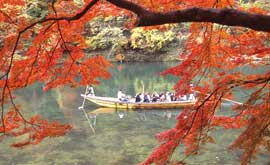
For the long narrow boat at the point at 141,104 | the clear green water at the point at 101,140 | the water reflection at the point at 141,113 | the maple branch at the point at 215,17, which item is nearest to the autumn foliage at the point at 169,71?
the maple branch at the point at 215,17

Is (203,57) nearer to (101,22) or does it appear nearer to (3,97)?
(3,97)

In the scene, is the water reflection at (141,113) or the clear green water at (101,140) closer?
the clear green water at (101,140)

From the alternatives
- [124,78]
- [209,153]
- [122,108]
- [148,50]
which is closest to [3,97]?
[209,153]

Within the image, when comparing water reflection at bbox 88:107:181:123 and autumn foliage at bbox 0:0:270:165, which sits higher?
autumn foliage at bbox 0:0:270:165

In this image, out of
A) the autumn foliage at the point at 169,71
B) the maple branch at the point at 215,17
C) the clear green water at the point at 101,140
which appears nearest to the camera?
the maple branch at the point at 215,17

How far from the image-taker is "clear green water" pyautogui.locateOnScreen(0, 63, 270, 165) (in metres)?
9.32

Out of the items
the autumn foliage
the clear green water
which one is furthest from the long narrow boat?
the autumn foliage

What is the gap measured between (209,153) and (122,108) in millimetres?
6711

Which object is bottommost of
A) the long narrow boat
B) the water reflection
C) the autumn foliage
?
the water reflection

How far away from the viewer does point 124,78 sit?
77.9 feet

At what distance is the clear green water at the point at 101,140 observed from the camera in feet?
30.6

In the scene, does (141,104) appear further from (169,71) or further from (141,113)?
(169,71)

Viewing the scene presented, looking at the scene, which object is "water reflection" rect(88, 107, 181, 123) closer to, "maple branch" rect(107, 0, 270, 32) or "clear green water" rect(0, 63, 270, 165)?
"clear green water" rect(0, 63, 270, 165)

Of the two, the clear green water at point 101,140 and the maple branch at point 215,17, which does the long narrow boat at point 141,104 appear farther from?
the maple branch at point 215,17
